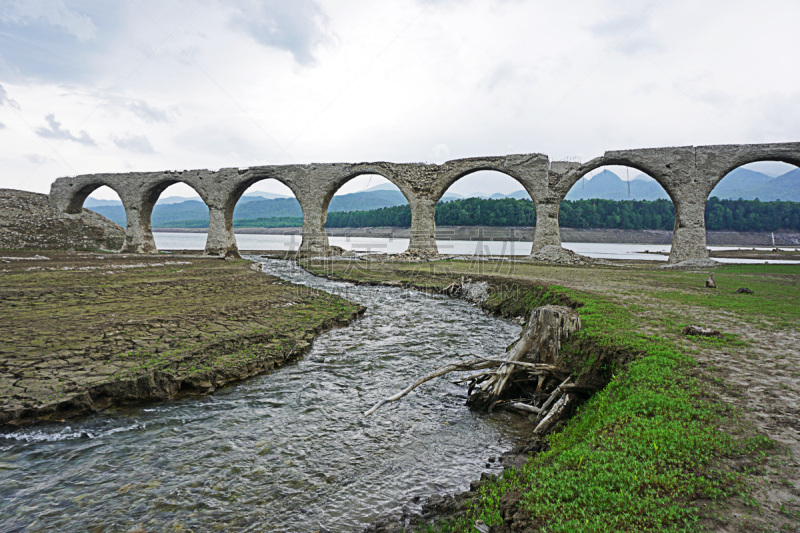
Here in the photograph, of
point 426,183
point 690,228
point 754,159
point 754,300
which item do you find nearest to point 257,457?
point 754,300

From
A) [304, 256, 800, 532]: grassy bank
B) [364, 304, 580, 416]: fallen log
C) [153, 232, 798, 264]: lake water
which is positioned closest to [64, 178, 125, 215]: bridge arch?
[153, 232, 798, 264]: lake water

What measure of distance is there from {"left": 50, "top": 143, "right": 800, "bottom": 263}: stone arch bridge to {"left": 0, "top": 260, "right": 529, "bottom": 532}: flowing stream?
782 inches

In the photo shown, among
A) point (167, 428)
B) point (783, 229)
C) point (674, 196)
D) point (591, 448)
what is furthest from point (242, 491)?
point (783, 229)

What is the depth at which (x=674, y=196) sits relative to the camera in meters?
21.5

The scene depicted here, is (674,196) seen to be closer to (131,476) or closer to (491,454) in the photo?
(491,454)

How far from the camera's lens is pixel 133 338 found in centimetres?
600

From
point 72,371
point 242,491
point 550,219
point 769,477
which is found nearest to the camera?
point 769,477

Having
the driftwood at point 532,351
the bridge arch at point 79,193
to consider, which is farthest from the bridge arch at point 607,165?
the bridge arch at point 79,193

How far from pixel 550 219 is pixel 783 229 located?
60468 millimetres

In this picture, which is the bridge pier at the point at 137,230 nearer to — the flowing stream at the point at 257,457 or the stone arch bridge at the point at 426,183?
the stone arch bridge at the point at 426,183

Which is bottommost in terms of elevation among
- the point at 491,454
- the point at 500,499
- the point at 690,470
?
the point at 491,454

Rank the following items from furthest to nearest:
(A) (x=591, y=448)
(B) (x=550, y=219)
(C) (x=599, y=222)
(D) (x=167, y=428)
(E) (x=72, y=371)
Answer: (C) (x=599, y=222) < (B) (x=550, y=219) < (E) (x=72, y=371) < (D) (x=167, y=428) < (A) (x=591, y=448)

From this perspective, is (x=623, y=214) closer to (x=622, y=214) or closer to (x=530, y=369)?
(x=622, y=214)

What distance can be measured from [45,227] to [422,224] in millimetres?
26016
